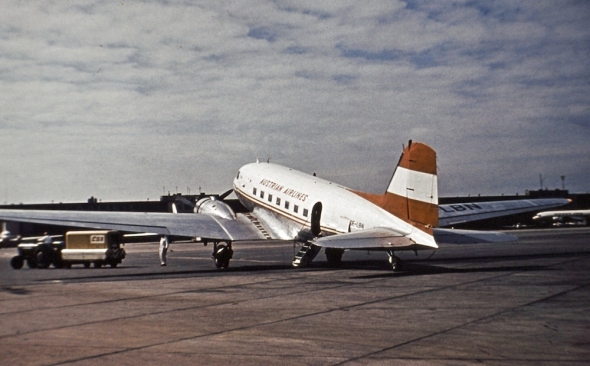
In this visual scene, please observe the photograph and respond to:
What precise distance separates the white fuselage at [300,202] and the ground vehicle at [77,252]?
7.10 metres

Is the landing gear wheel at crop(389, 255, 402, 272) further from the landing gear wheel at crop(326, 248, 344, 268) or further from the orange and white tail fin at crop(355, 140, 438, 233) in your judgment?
the landing gear wheel at crop(326, 248, 344, 268)

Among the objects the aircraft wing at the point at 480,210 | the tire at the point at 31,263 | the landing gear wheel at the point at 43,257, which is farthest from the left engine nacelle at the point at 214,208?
the aircraft wing at the point at 480,210

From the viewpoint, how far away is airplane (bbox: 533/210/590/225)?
289 feet

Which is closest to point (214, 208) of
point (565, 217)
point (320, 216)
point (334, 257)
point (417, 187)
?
point (334, 257)

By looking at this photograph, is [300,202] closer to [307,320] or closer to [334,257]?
[334,257]

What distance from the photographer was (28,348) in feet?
32.9

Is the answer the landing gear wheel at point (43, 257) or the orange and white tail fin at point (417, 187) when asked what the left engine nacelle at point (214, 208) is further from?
the orange and white tail fin at point (417, 187)

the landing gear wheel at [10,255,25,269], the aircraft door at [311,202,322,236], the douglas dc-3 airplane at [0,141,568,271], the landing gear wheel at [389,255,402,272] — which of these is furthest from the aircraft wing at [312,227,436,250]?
the landing gear wheel at [10,255,25,269]

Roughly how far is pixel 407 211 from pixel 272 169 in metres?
11.5

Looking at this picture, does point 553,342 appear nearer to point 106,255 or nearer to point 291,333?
point 291,333

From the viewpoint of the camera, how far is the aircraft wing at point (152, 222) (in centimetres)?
2339

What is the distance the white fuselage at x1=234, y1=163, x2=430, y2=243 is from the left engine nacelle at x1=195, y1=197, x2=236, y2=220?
1.62 metres

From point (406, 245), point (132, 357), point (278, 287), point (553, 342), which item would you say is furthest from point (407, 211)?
point (132, 357)

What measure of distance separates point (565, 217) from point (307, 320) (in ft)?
285
